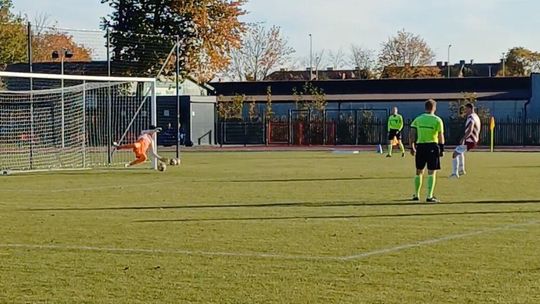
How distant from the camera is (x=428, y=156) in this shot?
18344 millimetres

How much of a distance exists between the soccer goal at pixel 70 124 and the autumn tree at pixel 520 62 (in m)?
79.1

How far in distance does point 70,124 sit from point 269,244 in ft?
73.8

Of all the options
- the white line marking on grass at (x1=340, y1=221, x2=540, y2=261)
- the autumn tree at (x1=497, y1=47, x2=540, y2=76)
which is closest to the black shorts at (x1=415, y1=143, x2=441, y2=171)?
the white line marking on grass at (x1=340, y1=221, x2=540, y2=261)

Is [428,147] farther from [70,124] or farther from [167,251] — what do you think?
[70,124]

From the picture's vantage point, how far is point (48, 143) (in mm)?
32688

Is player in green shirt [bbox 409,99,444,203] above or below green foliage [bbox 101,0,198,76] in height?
below

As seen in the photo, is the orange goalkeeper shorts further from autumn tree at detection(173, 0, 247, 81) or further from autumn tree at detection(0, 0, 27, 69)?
autumn tree at detection(0, 0, 27, 69)

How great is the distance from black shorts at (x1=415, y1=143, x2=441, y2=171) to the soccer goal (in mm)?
13681

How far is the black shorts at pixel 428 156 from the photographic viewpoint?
60.0 ft

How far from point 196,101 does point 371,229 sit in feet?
162

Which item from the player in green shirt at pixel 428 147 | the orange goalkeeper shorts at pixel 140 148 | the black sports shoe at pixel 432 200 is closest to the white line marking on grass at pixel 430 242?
the black sports shoe at pixel 432 200

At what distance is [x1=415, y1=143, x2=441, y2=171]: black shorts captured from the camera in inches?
720

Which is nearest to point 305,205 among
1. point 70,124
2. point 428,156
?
point 428,156

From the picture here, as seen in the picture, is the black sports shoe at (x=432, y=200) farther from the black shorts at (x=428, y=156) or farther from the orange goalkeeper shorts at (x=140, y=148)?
the orange goalkeeper shorts at (x=140, y=148)
